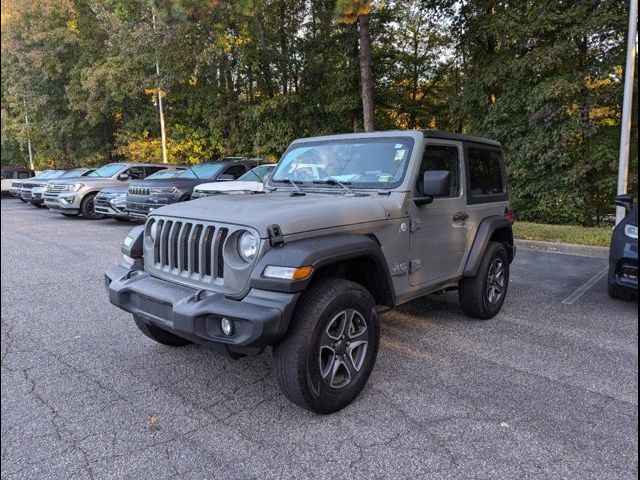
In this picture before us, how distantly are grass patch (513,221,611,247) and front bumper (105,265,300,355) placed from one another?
8.11 m

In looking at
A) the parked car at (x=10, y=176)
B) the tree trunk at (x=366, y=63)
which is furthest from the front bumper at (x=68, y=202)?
the parked car at (x=10, y=176)

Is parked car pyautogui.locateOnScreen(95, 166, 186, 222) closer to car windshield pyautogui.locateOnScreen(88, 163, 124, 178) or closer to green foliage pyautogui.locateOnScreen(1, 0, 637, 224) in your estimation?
car windshield pyautogui.locateOnScreen(88, 163, 124, 178)

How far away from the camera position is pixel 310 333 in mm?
2832

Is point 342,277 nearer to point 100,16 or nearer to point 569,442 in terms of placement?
point 569,442

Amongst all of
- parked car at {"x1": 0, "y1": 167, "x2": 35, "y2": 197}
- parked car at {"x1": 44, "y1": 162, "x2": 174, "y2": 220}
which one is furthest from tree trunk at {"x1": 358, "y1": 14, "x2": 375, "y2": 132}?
parked car at {"x1": 0, "y1": 167, "x2": 35, "y2": 197}

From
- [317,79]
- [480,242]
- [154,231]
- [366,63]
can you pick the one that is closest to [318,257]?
[154,231]

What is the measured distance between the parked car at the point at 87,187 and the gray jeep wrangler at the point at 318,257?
1115 centimetres

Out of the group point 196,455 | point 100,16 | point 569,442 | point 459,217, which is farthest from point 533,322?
point 100,16

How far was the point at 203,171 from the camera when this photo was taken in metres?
12.4

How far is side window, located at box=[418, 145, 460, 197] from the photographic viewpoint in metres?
3.99

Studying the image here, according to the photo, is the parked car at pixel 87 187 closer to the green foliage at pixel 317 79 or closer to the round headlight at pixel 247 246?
the green foliage at pixel 317 79

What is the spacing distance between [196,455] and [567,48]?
13.3 metres

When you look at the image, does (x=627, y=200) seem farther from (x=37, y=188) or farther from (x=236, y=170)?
(x=37, y=188)

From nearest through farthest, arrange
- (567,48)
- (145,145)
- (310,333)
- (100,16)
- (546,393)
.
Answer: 1. (310,333)
2. (546,393)
3. (567,48)
4. (100,16)
5. (145,145)
